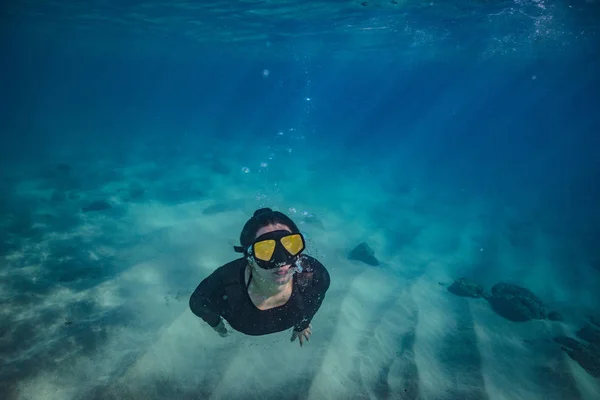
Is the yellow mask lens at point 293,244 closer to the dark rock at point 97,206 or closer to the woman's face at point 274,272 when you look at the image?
the woman's face at point 274,272

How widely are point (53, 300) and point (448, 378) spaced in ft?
28.1

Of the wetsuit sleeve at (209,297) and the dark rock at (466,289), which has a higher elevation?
the wetsuit sleeve at (209,297)

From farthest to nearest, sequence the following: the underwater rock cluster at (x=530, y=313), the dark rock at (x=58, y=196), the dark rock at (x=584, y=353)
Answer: the dark rock at (x=58, y=196) < the underwater rock cluster at (x=530, y=313) < the dark rock at (x=584, y=353)

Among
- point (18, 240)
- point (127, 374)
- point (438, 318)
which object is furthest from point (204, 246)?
point (438, 318)

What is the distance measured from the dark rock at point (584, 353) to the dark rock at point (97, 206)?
57.8 feet

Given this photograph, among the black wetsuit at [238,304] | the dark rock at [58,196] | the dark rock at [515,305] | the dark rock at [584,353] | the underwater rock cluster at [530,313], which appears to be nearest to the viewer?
the black wetsuit at [238,304]

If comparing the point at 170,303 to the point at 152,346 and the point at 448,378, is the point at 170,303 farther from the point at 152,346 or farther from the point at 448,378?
the point at 448,378

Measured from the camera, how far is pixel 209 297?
350 centimetres

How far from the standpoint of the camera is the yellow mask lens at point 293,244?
121 inches

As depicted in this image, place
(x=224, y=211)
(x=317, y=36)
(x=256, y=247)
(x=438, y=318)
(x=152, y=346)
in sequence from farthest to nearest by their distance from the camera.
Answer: (x=317, y=36) → (x=224, y=211) → (x=438, y=318) → (x=152, y=346) → (x=256, y=247)

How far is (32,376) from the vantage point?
14.6 feet

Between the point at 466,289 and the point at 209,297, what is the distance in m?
10.0

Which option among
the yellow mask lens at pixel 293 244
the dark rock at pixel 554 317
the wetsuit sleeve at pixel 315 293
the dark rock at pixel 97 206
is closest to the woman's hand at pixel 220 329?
the wetsuit sleeve at pixel 315 293

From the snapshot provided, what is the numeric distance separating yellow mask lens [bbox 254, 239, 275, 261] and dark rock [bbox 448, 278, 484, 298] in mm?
9937
